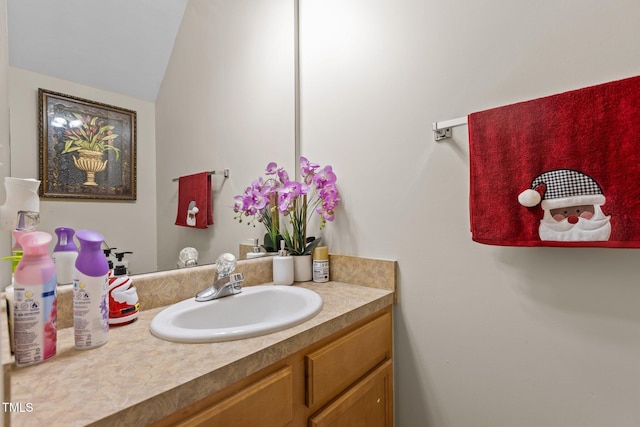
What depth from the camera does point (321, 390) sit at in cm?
75

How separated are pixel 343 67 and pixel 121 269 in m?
1.05

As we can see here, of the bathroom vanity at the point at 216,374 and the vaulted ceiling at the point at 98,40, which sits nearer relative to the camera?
the bathroom vanity at the point at 216,374

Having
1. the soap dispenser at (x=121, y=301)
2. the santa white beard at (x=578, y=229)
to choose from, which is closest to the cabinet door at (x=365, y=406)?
the soap dispenser at (x=121, y=301)

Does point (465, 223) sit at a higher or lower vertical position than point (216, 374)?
higher

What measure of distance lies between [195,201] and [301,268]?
0.47 metres

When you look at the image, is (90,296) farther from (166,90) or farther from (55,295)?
(166,90)

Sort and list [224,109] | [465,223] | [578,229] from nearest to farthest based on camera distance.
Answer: [578,229] → [465,223] → [224,109]

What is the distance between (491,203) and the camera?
0.81 meters

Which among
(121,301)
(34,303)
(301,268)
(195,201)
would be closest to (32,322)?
(34,303)

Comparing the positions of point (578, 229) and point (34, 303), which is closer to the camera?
point (34, 303)

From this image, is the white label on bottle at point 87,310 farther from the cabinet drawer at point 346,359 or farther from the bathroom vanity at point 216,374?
the cabinet drawer at point 346,359

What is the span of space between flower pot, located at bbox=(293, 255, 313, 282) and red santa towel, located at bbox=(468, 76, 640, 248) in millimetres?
628

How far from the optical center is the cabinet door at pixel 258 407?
0.53 meters

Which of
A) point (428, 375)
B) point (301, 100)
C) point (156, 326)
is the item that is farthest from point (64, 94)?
point (428, 375)
